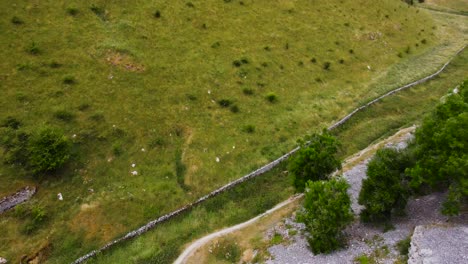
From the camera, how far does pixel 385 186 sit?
36000 mm

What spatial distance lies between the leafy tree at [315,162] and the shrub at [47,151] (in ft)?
85.5

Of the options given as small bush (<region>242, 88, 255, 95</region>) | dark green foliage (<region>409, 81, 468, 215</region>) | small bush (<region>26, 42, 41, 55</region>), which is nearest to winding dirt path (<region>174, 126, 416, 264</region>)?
dark green foliage (<region>409, 81, 468, 215</region>)

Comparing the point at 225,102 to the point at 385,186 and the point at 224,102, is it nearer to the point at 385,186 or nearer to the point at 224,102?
the point at 224,102

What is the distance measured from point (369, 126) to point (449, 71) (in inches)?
1179

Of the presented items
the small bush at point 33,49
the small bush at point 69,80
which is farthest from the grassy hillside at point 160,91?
the small bush at point 33,49

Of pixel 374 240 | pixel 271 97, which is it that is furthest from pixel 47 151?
pixel 374 240

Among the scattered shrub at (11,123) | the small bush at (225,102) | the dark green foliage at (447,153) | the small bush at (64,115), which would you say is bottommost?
the scattered shrub at (11,123)

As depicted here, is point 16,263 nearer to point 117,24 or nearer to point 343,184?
point 343,184

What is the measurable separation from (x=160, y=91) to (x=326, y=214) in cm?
3148

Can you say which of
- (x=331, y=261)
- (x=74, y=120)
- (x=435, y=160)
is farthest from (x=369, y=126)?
(x=74, y=120)

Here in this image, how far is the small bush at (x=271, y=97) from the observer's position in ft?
196

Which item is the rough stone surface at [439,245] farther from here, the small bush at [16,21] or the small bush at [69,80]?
the small bush at [16,21]

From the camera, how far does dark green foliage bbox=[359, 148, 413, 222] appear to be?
3581 centimetres

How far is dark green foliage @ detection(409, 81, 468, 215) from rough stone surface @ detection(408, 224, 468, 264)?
1.67 m
